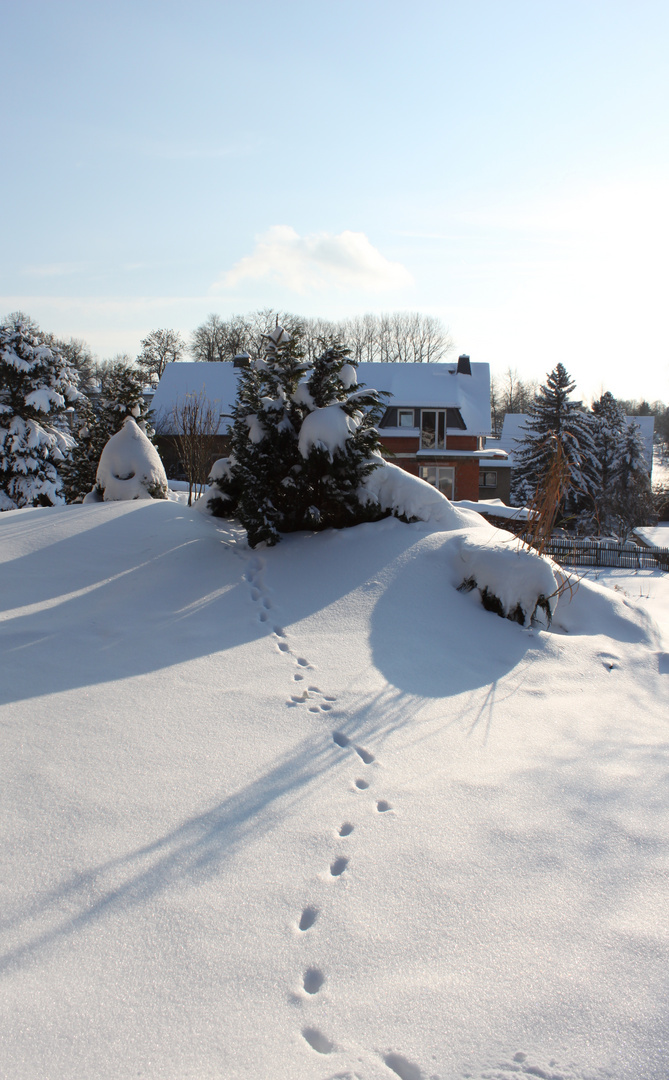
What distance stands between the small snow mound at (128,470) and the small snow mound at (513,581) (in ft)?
22.2

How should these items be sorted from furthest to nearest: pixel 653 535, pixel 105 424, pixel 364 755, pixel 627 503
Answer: pixel 653 535, pixel 627 503, pixel 105 424, pixel 364 755

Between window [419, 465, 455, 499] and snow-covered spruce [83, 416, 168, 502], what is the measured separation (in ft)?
64.3

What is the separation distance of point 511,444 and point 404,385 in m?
17.4

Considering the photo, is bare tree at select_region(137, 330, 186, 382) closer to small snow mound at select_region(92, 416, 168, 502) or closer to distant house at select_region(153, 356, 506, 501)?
distant house at select_region(153, 356, 506, 501)

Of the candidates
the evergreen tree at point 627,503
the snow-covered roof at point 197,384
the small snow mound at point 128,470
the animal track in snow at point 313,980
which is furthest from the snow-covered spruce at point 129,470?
the evergreen tree at point 627,503

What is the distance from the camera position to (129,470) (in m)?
12.2

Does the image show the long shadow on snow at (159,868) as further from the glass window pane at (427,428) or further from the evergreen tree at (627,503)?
the glass window pane at (427,428)

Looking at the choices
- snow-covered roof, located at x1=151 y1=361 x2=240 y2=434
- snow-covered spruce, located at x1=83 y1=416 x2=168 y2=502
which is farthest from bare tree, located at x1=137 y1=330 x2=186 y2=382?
snow-covered spruce, located at x1=83 y1=416 x2=168 y2=502

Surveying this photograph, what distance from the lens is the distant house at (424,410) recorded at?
1191 inches

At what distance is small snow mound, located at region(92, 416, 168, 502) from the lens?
1206cm

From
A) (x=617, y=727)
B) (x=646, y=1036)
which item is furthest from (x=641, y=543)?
(x=646, y=1036)

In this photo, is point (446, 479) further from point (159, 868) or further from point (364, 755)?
point (159, 868)

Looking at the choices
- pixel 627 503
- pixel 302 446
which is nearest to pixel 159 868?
pixel 302 446

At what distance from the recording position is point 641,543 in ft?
77.4
